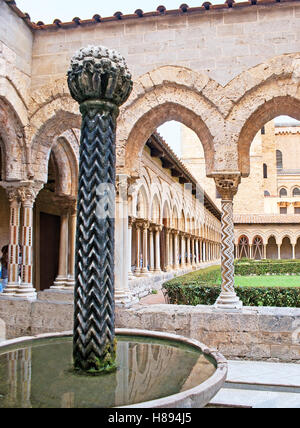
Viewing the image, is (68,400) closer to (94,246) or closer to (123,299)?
(94,246)

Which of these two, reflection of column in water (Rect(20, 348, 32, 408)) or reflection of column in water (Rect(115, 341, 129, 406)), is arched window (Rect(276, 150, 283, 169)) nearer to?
reflection of column in water (Rect(115, 341, 129, 406))

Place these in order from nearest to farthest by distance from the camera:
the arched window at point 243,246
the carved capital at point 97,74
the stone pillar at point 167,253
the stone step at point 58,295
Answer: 1. the carved capital at point 97,74
2. the stone step at point 58,295
3. the stone pillar at point 167,253
4. the arched window at point 243,246

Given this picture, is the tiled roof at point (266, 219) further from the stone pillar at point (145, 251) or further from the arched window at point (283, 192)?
the stone pillar at point (145, 251)

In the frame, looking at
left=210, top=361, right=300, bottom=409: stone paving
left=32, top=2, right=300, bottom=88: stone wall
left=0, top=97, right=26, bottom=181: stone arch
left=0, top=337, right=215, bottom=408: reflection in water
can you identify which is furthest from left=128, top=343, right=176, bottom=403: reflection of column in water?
left=0, top=97, right=26, bottom=181: stone arch

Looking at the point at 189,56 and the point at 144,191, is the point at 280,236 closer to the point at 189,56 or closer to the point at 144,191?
the point at 144,191

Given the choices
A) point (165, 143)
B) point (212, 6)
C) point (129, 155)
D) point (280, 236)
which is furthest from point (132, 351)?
point (280, 236)

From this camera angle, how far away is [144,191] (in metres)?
14.1

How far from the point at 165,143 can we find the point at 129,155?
654 cm

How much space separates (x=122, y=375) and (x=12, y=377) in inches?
27.7

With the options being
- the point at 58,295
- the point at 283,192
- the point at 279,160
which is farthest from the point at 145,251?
the point at 279,160

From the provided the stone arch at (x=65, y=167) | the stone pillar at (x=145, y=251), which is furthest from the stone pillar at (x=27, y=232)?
the stone pillar at (x=145, y=251)

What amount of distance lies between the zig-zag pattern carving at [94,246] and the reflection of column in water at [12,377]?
397 millimetres

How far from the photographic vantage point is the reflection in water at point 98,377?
2156 mm

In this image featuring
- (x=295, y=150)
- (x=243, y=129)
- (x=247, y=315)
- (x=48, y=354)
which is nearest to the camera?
(x=48, y=354)
